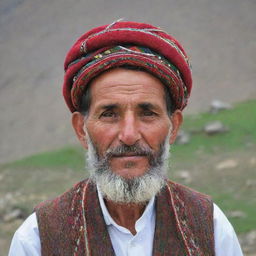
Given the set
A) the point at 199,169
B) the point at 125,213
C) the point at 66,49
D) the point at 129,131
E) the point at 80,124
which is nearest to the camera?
the point at 129,131

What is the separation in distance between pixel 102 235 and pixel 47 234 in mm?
254

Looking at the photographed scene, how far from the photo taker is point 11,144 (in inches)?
427

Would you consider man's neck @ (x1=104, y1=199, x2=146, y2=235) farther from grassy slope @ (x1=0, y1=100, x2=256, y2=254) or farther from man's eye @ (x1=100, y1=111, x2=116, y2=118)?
grassy slope @ (x1=0, y1=100, x2=256, y2=254)

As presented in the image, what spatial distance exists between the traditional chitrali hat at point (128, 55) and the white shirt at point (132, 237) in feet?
1.92

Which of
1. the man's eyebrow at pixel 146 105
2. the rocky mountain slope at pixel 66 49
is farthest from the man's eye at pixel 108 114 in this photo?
the rocky mountain slope at pixel 66 49

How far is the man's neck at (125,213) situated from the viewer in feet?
9.43

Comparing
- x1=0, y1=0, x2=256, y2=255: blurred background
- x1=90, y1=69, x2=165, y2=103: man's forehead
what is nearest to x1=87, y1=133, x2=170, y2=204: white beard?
x1=90, y1=69, x2=165, y2=103: man's forehead

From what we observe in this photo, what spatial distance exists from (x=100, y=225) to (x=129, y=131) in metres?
0.47

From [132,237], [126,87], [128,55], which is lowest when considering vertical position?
[132,237]

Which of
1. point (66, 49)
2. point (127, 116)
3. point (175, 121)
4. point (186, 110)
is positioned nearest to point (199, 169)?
point (186, 110)

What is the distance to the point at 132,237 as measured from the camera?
2.82m

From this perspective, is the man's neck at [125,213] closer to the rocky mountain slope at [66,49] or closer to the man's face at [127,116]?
the man's face at [127,116]

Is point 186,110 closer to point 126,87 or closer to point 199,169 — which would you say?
point 199,169

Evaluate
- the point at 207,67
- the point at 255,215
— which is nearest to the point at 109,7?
the point at 207,67
